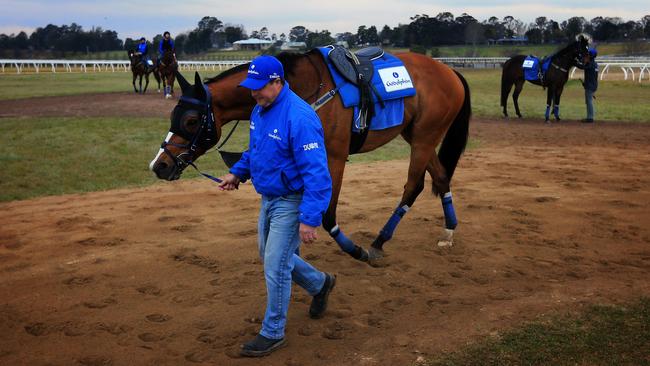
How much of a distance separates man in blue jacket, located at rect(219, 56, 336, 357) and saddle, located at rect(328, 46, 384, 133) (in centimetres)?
157

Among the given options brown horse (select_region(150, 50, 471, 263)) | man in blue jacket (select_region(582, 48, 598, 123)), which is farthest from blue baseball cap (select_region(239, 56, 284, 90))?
man in blue jacket (select_region(582, 48, 598, 123))

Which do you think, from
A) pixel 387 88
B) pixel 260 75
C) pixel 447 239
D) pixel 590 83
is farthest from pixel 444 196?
pixel 590 83

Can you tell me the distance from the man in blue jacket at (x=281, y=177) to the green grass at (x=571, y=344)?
1.08 metres

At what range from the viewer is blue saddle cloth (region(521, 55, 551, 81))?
1818cm

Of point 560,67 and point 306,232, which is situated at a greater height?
point 560,67

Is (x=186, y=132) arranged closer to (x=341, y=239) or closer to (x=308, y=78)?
(x=308, y=78)

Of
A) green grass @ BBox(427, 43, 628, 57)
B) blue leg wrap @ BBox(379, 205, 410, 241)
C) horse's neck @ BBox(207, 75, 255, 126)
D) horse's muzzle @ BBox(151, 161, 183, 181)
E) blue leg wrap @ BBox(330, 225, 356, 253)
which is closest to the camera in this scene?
horse's muzzle @ BBox(151, 161, 183, 181)

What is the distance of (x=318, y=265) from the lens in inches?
232

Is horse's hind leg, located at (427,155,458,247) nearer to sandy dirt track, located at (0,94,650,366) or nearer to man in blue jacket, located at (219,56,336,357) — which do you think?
sandy dirt track, located at (0,94,650,366)

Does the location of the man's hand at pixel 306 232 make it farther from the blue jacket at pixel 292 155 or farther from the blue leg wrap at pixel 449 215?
the blue leg wrap at pixel 449 215

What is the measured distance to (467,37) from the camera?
68812mm

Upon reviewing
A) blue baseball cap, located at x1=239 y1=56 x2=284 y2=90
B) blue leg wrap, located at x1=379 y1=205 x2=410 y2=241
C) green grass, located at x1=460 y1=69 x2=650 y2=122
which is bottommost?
green grass, located at x1=460 y1=69 x2=650 y2=122

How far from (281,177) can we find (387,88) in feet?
7.30

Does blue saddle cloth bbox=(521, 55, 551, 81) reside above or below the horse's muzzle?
above
